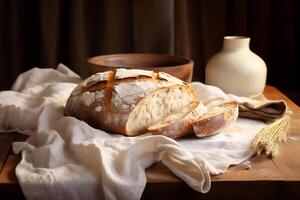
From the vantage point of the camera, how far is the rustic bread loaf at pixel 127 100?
90 centimetres

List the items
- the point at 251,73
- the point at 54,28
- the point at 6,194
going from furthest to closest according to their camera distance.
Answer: the point at 54,28 < the point at 251,73 < the point at 6,194

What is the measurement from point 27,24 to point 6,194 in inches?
41.1

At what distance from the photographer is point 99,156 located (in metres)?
0.79

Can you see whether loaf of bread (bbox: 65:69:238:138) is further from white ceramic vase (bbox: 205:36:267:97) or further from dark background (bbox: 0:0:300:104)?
dark background (bbox: 0:0:300:104)

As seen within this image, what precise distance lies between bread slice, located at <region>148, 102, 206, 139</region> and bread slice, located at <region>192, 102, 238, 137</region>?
0.01 metres

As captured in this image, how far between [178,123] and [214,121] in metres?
0.07

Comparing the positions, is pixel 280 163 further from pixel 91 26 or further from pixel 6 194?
pixel 91 26

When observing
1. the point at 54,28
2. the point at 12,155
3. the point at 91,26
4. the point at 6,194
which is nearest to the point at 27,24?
the point at 54,28

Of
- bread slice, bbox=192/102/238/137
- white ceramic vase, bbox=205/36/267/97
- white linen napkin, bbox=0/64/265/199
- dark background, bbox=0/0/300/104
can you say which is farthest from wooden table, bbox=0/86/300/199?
dark background, bbox=0/0/300/104

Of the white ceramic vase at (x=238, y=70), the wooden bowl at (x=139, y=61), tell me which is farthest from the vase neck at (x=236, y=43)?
the wooden bowl at (x=139, y=61)

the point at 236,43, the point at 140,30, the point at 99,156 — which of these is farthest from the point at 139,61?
the point at 99,156

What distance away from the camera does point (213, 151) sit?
0.86 m

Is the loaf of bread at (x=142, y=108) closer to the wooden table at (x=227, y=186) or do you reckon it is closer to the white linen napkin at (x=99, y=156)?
the white linen napkin at (x=99, y=156)

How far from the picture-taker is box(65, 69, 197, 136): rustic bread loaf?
2.97 feet
